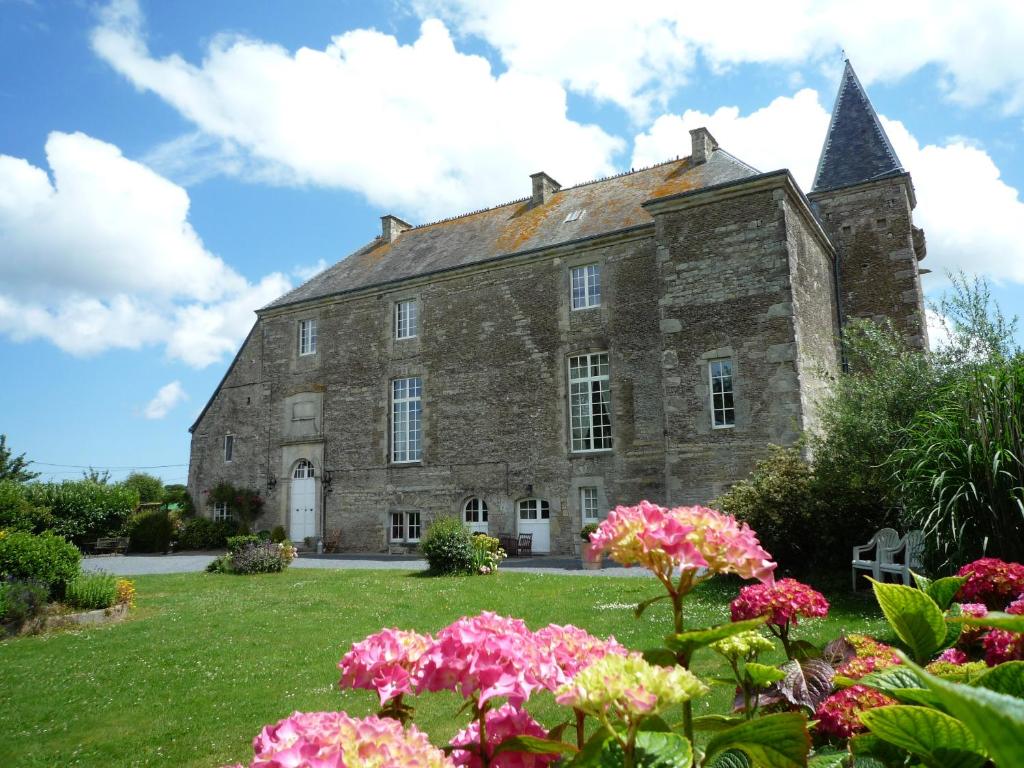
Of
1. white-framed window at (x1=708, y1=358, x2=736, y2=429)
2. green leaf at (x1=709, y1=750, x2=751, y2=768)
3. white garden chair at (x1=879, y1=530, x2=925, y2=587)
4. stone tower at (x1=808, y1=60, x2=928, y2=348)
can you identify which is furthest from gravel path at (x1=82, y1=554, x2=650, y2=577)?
green leaf at (x1=709, y1=750, x2=751, y2=768)

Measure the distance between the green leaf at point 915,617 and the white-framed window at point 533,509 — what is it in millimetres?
17746

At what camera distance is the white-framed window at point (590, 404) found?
1877cm

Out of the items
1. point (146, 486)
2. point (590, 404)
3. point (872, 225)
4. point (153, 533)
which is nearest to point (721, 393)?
point (590, 404)

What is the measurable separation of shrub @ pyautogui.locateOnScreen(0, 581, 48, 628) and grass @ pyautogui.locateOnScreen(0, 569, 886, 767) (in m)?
0.42

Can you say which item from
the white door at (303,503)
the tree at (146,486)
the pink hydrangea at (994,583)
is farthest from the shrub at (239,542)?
the tree at (146,486)

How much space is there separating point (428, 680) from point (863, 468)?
1111 centimetres

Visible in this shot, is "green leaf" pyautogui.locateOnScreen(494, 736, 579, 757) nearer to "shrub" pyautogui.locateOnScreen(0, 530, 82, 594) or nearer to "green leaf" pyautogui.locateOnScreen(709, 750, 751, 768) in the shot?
"green leaf" pyautogui.locateOnScreen(709, 750, 751, 768)

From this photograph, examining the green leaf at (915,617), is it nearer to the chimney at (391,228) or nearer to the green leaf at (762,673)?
the green leaf at (762,673)

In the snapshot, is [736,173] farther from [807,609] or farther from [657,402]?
[807,609]

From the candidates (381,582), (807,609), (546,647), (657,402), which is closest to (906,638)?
(546,647)

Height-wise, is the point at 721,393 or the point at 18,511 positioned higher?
the point at 721,393

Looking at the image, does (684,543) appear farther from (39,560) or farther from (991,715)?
(39,560)

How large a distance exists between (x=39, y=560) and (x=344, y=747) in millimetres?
12315

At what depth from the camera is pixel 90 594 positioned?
11.2m
